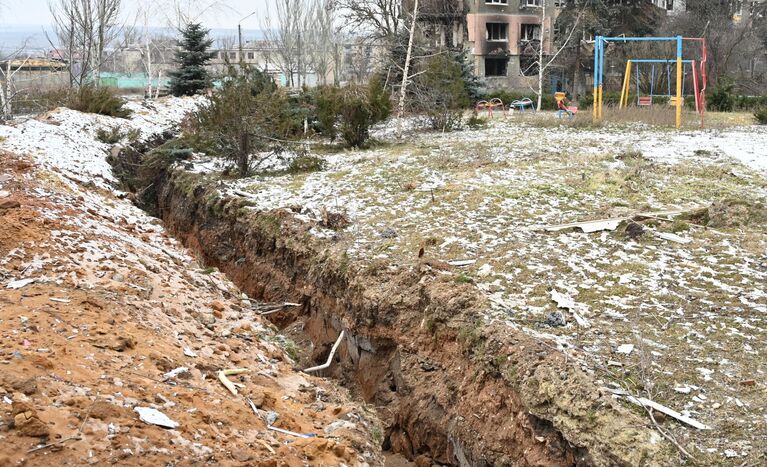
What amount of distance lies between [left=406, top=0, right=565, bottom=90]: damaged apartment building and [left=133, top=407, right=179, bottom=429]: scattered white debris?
36.7 metres

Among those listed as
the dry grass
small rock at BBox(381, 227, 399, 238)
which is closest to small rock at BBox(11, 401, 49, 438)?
small rock at BBox(381, 227, 399, 238)

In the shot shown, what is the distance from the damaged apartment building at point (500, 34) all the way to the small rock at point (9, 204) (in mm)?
33672

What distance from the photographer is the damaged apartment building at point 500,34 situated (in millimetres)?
39000

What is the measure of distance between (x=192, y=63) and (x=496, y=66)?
19248 millimetres

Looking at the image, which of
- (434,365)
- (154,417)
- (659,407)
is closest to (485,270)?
(434,365)

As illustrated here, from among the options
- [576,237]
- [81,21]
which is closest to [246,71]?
[576,237]

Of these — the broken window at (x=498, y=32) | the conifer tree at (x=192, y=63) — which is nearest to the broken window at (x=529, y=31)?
the broken window at (x=498, y=32)

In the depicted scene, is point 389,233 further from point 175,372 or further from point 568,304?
point 175,372

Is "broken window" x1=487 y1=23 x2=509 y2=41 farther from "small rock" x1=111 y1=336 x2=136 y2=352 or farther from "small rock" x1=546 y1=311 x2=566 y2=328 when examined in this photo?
"small rock" x1=111 y1=336 x2=136 y2=352

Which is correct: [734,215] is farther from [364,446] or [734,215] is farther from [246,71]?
[246,71]

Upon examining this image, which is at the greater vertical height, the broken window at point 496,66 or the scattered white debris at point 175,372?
the broken window at point 496,66

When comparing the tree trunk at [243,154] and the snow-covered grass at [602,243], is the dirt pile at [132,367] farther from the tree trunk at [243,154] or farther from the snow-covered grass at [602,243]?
the tree trunk at [243,154]

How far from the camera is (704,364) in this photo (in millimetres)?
4652

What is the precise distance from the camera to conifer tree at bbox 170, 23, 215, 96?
28.3 meters
